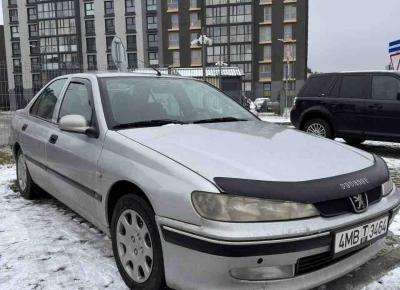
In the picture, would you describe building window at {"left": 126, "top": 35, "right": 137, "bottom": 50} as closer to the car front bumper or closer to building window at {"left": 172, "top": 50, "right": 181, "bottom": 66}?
building window at {"left": 172, "top": 50, "right": 181, "bottom": 66}

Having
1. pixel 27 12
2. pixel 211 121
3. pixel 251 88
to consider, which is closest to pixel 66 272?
pixel 211 121

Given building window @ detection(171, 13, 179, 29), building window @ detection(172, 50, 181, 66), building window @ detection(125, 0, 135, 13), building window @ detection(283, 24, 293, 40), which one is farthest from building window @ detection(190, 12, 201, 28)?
building window @ detection(283, 24, 293, 40)

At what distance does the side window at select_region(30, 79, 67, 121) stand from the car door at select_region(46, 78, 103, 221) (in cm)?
27

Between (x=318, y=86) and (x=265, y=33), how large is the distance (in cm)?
5730

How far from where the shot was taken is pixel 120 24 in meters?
69.2

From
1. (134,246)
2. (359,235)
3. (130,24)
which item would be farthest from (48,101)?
(130,24)

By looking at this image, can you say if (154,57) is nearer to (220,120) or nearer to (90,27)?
(90,27)

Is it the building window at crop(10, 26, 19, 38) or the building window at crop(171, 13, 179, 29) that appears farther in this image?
the building window at crop(10, 26, 19, 38)

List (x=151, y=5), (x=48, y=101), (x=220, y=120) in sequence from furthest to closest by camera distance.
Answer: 1. (x=151, y=5)
2. (x=48, y=101)
3. (x=220, y=120)

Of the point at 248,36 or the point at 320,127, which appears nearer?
the point at 320,127

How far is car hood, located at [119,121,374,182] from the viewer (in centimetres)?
245

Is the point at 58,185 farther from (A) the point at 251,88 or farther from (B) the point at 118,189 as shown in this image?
(A) the point at 251,88

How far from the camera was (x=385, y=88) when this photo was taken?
8.36m

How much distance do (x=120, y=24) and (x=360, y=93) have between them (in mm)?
65118
